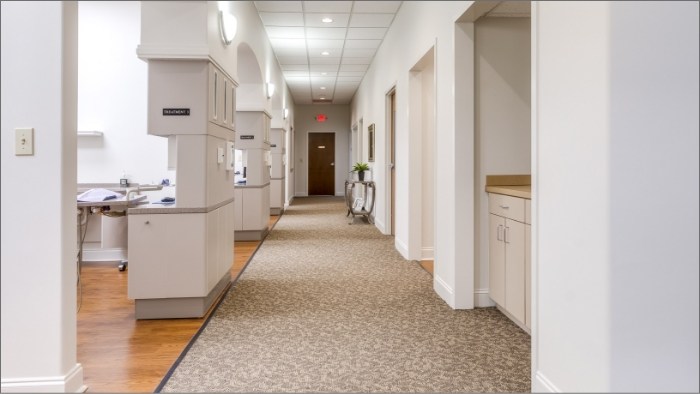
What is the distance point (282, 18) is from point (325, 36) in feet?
3.09

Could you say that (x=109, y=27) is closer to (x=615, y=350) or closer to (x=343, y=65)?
(x=343, y=65)

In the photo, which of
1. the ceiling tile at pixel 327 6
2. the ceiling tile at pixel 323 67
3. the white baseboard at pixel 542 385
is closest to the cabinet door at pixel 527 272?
the white baseboard at pixel 542 385

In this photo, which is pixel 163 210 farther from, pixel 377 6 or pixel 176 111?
pixel 377 6

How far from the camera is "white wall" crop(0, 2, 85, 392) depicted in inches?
74.9

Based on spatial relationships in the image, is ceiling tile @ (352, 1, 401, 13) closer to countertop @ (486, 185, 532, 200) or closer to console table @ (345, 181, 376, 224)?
console table @ (345, 181, 376, 224)

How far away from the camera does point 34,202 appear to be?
1922 mm

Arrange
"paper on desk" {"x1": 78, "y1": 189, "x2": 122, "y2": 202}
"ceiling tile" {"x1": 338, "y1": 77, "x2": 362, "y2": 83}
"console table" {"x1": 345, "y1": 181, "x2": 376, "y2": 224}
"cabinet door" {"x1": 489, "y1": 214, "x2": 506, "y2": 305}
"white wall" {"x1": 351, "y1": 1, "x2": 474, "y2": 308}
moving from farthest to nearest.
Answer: "ceiling tile" {"x1": 338, "y1": 77, "x2": 362, "y2": 83}, "console table" {"x1": 345, "y1": 181, "x2": 376, "y2": 224}, "paper on desk" {"x1": 78, "y1": 189, "x2": 122, "y2": 202}, "white wall" {"x1": 351, "y1": 1, "x2": 474, "y2": 308}, "cabinet door" {"x1": 489, "y1": 214, "x2": 506, "y2": 305}

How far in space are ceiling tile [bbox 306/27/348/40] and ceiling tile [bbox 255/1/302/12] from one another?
769 millimetres

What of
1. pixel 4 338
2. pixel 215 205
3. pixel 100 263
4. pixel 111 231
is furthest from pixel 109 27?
pixel 4 338

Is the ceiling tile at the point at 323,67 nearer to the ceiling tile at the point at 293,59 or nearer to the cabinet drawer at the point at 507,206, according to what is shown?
the ceiling tile at the point at 293,59

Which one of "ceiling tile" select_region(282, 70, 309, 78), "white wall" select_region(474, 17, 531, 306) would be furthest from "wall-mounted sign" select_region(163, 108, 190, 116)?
"ceiling tile" select_region(282, 70, 309, 78)

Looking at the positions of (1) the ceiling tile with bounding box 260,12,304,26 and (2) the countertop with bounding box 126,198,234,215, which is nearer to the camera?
(2) the countertop with bounding box 126,198,234,215

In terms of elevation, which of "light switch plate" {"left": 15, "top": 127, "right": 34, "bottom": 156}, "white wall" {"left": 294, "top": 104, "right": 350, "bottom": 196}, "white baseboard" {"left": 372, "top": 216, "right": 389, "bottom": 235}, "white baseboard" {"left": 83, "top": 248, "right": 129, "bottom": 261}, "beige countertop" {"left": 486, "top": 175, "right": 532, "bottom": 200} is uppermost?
"white wall" {"left": 294, "top": 104, "right": 350, "bottom": 196}

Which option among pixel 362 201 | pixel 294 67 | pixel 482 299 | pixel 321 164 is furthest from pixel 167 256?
pixel 321 164
